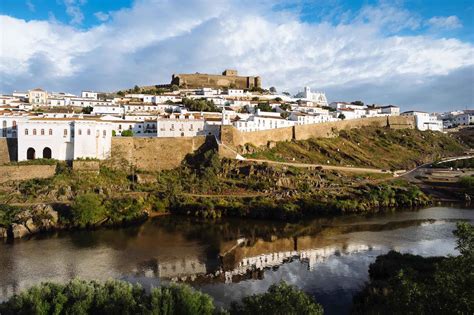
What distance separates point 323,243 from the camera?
72.4 ft

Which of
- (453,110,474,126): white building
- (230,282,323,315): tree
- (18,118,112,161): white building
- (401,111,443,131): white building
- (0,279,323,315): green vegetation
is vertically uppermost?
(453,110,474,126): white building

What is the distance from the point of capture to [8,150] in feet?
94.3

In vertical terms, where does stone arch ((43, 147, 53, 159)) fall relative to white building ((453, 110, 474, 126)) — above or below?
below

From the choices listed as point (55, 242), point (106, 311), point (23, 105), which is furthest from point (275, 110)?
point (106, 311)

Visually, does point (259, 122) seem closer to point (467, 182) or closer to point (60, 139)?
point (60, 139)

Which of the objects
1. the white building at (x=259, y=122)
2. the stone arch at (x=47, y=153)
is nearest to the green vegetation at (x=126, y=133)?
the stone arch at (x=47, y=153)

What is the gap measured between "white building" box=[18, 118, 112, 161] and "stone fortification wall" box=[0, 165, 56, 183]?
4.22ft

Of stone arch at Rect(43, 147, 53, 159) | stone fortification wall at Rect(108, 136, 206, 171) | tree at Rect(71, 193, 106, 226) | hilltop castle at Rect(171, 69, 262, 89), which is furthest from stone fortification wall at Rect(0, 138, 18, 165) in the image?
hilltop castle at Rect(171, 69, 262, 89)

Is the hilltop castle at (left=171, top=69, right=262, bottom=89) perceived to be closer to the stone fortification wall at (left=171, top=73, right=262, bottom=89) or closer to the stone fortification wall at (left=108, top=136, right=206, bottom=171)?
the stone fortification wall at (left=171, top=73, right=262, bottom=89)

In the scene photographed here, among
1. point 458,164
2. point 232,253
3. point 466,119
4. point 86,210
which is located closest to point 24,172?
point 86,210

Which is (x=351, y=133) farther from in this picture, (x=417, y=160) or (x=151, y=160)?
(x=151, y=160)

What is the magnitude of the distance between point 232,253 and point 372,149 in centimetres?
2772

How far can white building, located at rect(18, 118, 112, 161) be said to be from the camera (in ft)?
93.4

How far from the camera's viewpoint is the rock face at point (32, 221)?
22.7 metres
